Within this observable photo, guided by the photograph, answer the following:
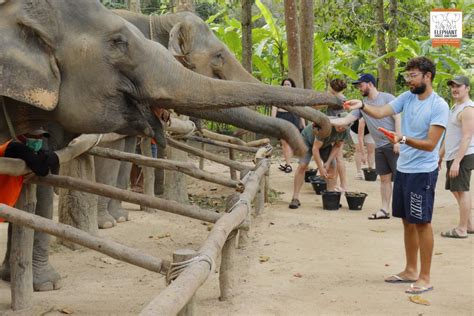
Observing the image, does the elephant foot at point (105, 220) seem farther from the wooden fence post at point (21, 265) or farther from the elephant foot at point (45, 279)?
the wooden fence post at point (21, 265)

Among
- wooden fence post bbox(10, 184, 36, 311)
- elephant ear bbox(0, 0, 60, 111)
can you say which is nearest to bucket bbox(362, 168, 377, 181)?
wooden fence post bbox(10, 184, 36, 311)

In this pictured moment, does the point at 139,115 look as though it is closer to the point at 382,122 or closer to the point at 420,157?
the point at 420,157

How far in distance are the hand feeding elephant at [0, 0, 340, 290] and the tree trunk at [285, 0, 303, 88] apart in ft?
27.8

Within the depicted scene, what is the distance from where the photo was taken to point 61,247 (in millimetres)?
6996

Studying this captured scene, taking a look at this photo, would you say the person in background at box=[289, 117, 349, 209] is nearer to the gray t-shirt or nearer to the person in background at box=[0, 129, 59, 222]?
the gray t-shirt

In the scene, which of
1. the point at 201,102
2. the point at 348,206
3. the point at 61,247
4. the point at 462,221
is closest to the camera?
the point at 201,102

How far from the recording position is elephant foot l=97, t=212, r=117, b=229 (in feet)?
26.1

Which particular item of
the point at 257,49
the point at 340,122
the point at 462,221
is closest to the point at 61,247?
the point at 340,122

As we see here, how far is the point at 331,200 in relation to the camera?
10133mm

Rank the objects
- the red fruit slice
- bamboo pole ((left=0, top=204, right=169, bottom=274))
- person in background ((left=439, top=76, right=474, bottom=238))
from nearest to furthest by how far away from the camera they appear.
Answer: bamboo pole ((left=0, top=204, right=169, bottom=274)), the red fruit slice, person in background ((left=439, top=76, right=474, bottom=238))

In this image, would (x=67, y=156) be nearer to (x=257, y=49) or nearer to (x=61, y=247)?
(x=61, y=247)

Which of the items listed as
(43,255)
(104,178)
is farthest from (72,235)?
(104,178)

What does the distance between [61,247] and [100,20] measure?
11.4ft

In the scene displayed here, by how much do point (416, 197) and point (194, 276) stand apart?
121 inches
